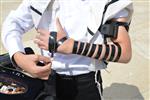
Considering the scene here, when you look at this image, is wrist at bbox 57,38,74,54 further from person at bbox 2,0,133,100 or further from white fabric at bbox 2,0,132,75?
white fabric at bbox 2,0,132,75

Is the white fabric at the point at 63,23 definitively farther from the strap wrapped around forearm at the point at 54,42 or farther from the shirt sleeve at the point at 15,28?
the strap wrapped around forearm at the point at 54,42

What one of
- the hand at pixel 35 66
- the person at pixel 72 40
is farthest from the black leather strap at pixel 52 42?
the hand at pixel 35 66

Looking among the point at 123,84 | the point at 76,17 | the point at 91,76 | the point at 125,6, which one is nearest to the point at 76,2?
the point at 76,17

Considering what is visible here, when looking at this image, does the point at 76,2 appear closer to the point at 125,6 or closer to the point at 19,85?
the point at 125,6

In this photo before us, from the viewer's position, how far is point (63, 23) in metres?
2.10

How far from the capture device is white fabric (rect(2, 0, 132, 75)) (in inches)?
80.9

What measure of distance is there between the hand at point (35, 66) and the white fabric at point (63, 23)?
98 mm

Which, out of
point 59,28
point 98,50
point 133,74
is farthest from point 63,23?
point 133,74

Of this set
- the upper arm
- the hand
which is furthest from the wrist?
the upper arm

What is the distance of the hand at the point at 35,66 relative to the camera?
1.99 m

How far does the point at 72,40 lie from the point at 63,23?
186 mm

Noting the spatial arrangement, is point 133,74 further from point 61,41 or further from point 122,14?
point 61,41

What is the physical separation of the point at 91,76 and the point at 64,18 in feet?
1.19

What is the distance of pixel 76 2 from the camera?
206cm
